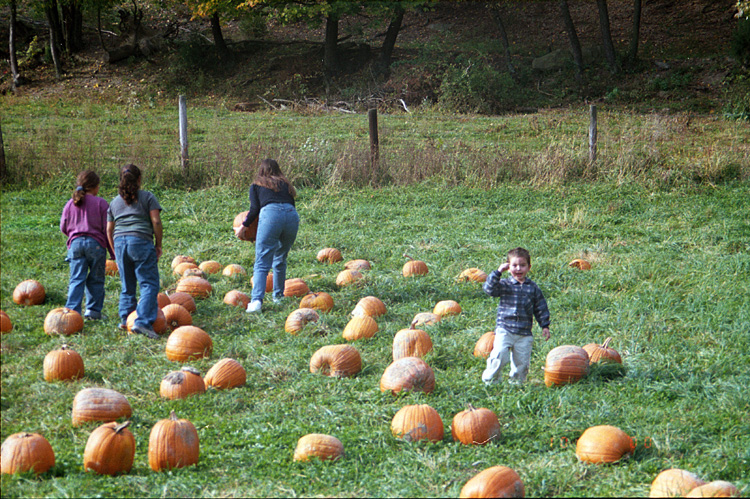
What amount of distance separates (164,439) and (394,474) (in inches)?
48.3

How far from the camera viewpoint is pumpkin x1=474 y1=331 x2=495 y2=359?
5.22 metres

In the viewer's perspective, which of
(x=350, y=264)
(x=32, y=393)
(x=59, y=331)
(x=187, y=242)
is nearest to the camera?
(x=32, y=393)

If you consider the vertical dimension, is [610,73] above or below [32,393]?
above

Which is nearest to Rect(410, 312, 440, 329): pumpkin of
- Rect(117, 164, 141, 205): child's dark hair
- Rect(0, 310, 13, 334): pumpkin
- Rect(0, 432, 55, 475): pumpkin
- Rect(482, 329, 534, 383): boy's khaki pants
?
Rect(482, 329, 534, 383): boy's khaki pants

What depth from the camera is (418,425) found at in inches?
152

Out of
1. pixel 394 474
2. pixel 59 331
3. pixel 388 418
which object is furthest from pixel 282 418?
pixel 59 331

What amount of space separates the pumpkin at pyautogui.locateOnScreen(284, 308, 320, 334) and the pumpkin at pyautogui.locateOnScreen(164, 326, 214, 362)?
0.79m

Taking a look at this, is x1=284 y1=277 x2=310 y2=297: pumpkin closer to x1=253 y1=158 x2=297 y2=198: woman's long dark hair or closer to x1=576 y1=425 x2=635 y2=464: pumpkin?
x1=253 y1=158 x2=297 y2=198: woman's long dark hair

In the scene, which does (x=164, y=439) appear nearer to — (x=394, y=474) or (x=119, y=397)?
(x=119, y=397)

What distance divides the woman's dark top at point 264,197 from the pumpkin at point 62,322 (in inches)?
75.9

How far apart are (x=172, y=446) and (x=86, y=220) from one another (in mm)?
3276

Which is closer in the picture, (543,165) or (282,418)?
(282,418)

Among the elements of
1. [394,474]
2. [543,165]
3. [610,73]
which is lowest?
[394,474]

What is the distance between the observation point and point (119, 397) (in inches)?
160
